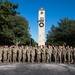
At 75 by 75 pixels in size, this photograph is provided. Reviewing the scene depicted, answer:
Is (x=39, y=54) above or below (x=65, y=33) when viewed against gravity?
below

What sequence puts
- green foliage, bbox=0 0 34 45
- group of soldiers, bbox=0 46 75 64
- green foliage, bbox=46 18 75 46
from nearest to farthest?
1. group of soldiers, bbox=0 46 75 64
2. green foliage, bbox=0 0 34 45
3. green foliage, bbox=46 18 75 46

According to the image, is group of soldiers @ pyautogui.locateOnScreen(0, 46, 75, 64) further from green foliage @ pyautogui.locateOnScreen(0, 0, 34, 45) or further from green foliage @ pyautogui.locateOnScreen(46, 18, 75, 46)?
green foliage @ pyautogui.locateOnScreen(46, 18, 75, 46)

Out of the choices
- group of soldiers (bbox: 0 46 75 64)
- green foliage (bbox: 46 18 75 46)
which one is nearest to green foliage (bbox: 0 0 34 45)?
green foliage (bbox: 46 18 75 46)

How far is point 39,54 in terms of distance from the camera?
15469 millimetres

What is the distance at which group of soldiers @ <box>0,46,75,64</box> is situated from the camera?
603 inches

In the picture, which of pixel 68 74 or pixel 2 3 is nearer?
pixel 68 74

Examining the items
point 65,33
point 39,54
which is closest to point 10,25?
point 65,33

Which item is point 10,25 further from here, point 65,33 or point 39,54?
point 39,54

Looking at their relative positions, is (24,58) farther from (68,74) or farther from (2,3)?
(2,3)

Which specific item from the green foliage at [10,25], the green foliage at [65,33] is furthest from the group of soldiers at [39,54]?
the green foliage at [65,33]

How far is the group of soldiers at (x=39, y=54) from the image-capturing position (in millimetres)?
15320

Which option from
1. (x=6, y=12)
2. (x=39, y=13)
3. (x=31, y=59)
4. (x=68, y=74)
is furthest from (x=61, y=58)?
(x=6, y=12)

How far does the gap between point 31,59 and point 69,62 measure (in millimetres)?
2644

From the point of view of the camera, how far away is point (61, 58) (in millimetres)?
15477
